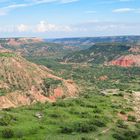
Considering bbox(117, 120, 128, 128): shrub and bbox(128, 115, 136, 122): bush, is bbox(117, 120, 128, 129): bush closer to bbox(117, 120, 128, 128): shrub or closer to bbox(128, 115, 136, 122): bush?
bbox(117, 120, 128, 128): shrub

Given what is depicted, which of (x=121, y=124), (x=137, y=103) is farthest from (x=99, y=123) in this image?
(x=137, y=103)

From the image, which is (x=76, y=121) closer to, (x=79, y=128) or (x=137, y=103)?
(x=79, y=128)

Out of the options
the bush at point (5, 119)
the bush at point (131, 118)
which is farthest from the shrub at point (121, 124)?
the bush at point (5, 119)

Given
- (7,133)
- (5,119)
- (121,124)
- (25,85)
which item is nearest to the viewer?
(7,133)

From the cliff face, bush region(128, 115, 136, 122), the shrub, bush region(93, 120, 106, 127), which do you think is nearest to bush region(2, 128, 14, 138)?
bush region(93, 120, 106, 127)

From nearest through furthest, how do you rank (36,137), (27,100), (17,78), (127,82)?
(36,137) → (27,100) → (17,78) → (127,82)

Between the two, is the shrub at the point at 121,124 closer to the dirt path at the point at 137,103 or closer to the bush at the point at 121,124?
the bush at the point at 121,124

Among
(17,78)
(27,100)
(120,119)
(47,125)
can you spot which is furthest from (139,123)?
(17,78)

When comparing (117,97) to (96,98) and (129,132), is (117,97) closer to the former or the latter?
(96,98)
